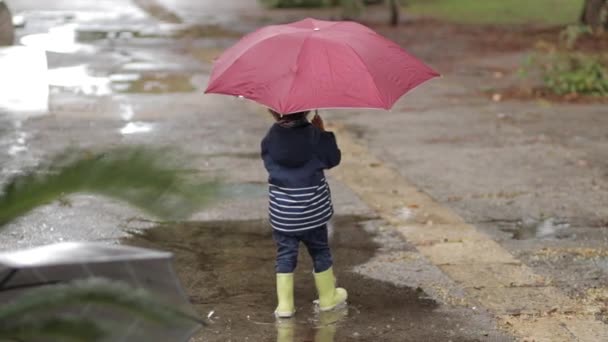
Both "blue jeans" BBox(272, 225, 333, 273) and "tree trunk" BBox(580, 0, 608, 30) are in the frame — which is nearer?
"blue jeans" BBox(272, 225, 333, 273)

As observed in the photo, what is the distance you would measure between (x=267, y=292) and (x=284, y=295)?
1.67 feet

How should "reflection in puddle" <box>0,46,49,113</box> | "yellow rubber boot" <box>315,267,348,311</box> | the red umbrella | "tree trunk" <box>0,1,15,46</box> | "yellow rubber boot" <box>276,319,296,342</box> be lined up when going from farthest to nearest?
1. "reflection in puddle" <box>0,46,49,113</box>
2. "yellow rubber boot" <box>315,267,348,311</box>
3. "yellow rubber boot" <box>276,319,296,342</box>
4. the red umbrella
5. "tree trunk" <box>0,1,15,46</box>

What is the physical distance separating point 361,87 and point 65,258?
301cm

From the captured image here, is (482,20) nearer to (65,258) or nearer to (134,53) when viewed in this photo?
(134,53)

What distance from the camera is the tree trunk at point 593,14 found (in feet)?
61.1

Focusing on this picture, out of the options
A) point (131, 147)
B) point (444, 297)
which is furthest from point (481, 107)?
point (131, 147)

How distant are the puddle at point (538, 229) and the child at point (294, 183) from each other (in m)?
2.13

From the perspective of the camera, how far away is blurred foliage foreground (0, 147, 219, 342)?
2.08m

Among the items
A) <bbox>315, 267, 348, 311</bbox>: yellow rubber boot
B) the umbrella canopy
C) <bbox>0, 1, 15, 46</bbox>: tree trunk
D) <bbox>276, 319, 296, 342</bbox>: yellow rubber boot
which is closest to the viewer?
the umbrella canopy

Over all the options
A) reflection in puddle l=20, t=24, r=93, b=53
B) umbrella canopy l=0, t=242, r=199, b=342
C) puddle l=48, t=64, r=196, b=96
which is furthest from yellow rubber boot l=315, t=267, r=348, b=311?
reflection in puddle l=20, t=24, r=93, b=53

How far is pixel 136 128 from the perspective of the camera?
10.7m

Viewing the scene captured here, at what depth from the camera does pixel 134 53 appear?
17.5 m

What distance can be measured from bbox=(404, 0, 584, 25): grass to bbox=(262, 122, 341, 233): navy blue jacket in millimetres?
17427

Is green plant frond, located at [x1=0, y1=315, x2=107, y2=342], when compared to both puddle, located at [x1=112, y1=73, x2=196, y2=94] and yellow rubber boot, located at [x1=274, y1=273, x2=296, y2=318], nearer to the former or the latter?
yellow rubber boot, located at [x1=274, y1=273, x2=296, y2=318]
